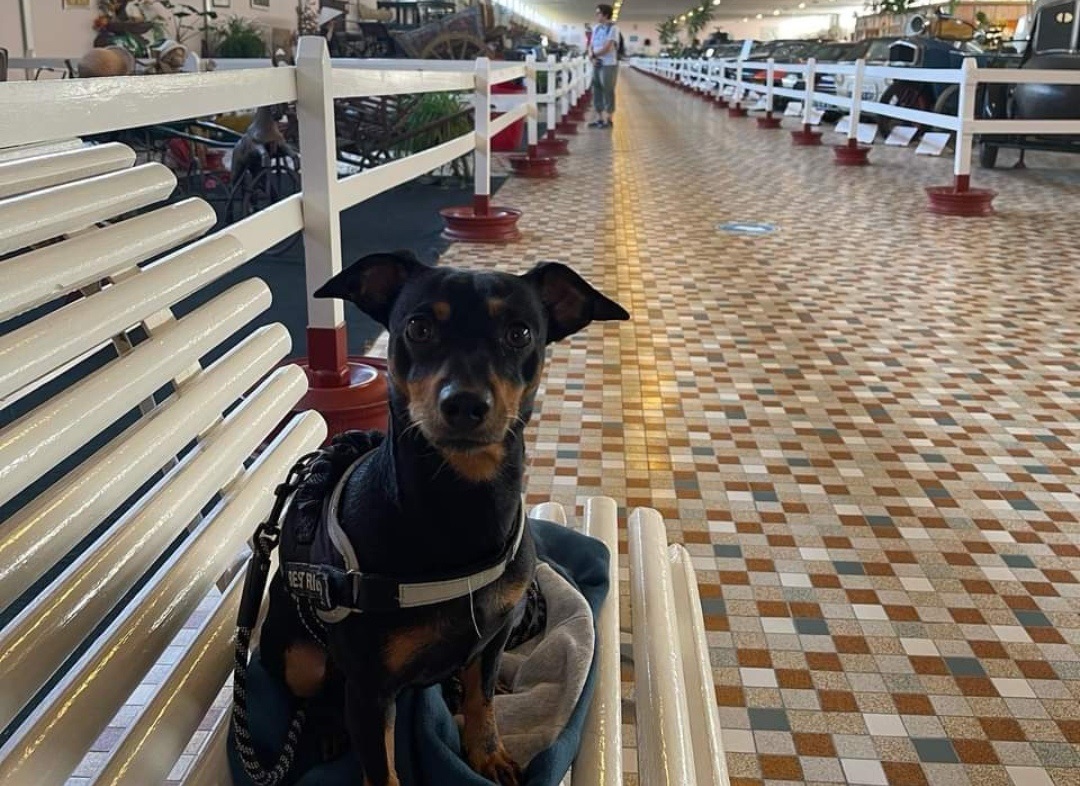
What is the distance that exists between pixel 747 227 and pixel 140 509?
21.2 ft

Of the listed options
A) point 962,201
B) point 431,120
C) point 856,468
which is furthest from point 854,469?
point 431,120

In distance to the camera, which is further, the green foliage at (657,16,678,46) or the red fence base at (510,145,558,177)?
the green foliage at (657,16,678,46)

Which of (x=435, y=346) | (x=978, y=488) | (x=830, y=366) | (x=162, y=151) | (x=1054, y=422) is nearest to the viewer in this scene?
(x=435, y=346)

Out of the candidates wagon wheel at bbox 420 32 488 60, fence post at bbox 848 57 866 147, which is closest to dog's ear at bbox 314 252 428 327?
fence post at bbox 848 57 866 147

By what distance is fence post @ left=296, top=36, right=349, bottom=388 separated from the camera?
2.47 metres

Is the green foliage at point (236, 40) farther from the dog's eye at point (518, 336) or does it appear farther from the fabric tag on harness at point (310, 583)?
the fabric tag on harness at point (310, 583)

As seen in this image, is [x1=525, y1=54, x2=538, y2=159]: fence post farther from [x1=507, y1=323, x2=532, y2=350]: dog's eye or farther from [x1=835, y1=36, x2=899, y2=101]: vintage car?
[x1=507, y1=323, x2=532, y2=350]: dog's eye

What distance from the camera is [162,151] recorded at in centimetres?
809

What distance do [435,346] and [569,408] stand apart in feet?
7.55

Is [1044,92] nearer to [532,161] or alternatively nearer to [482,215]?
[532,161]

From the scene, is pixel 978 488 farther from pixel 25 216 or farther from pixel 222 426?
pixel 25 216

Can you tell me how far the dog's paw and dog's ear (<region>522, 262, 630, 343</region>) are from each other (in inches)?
21.9

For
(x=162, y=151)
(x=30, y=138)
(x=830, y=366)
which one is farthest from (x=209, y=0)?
(x=30, y=138)

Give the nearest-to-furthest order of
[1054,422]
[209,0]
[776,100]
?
[1054,422]
[209,0]
[776,100]
